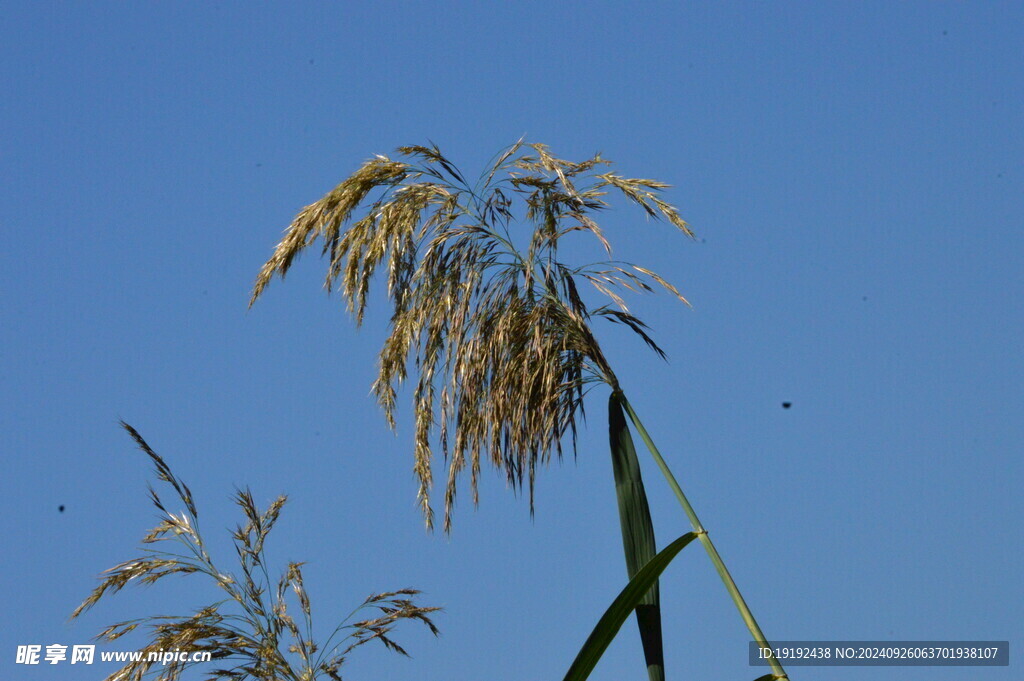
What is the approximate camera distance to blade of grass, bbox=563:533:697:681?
1878 millimetres

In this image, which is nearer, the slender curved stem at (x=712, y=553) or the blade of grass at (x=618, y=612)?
the blade of grass at (x=618, y=612)

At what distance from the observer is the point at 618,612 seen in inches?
79.4

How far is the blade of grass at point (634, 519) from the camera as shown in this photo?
2.20 m

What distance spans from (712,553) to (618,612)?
0.28 m

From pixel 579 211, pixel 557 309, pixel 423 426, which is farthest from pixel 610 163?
pixel 423 426

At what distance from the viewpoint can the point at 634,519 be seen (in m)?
2.35

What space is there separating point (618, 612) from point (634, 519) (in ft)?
1.16

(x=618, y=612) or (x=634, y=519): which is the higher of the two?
(x=634, y=519)

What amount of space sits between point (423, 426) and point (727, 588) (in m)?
0.90

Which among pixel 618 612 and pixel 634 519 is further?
pixel 634 519

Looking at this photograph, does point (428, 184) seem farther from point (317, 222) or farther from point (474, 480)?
point (474, 480)

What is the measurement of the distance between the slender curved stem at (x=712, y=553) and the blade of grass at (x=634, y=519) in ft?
0.15

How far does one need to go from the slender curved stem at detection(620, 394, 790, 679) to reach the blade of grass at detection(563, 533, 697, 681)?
0.12 feet

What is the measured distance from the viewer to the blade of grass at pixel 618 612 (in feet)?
6.16
